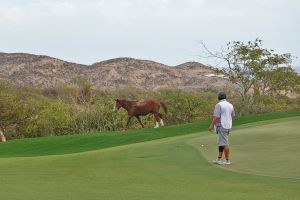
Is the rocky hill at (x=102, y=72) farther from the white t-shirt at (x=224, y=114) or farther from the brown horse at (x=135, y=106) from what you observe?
the white t-shirt at (x=224, y=114)

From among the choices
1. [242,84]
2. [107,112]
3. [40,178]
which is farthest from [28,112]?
[40,178]

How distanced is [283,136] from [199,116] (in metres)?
21.1

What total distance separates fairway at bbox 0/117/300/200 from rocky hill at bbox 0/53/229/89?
242 ft

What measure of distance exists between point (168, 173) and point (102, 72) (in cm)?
8748

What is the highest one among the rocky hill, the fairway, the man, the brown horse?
the rocky hill

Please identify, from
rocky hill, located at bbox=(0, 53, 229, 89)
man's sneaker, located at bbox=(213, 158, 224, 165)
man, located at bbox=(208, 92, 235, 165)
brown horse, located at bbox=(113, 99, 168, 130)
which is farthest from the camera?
rocky hill, located at bbox=(0, 53, 229, 89)

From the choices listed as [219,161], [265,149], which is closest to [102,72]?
[265,149]

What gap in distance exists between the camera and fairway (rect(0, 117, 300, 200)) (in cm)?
949

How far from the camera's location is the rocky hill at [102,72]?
9175 centimetres

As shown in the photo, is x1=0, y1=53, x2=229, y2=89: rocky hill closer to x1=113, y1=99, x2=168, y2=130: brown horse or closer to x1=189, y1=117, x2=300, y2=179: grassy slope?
x1=113, y1=99, x2=168, y2=130: brown horse

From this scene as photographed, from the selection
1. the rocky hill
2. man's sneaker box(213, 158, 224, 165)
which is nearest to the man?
man's sneaker box(213, 158, 224, 165)

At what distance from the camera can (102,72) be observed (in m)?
98.8

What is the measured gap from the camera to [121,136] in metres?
23.2

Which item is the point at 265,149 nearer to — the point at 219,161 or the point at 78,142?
the point at 219,161
